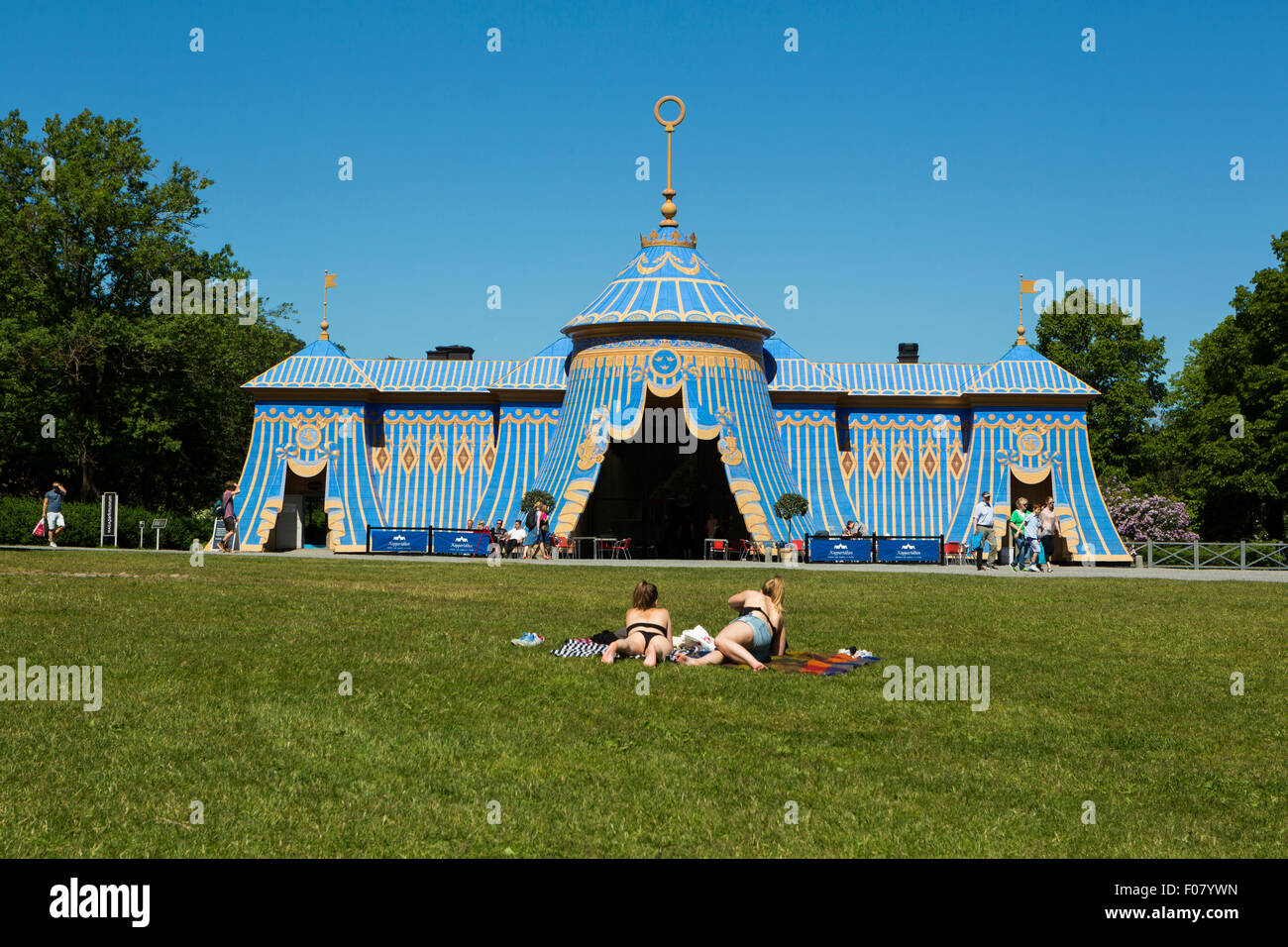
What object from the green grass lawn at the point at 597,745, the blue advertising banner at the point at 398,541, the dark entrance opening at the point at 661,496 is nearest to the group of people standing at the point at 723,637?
the green grass lawn at the point at 597,745

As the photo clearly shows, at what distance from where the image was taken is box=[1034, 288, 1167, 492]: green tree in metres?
49.4

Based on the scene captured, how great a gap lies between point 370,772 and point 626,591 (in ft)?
40.8

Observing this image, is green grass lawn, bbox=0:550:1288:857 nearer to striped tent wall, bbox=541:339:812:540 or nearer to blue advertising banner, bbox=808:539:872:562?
blue advertising banner, bbox=808:539:872:562

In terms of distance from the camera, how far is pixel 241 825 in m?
5.88

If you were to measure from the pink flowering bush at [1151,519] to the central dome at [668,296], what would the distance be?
15954 millimetres

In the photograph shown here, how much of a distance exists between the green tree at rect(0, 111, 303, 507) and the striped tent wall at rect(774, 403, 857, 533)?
18.8 metres

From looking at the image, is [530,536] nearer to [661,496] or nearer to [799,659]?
[661,496]

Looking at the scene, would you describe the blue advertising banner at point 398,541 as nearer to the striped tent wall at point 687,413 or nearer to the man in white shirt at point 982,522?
the striped tent wall at point 687,413

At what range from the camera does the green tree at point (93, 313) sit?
38750 mm
